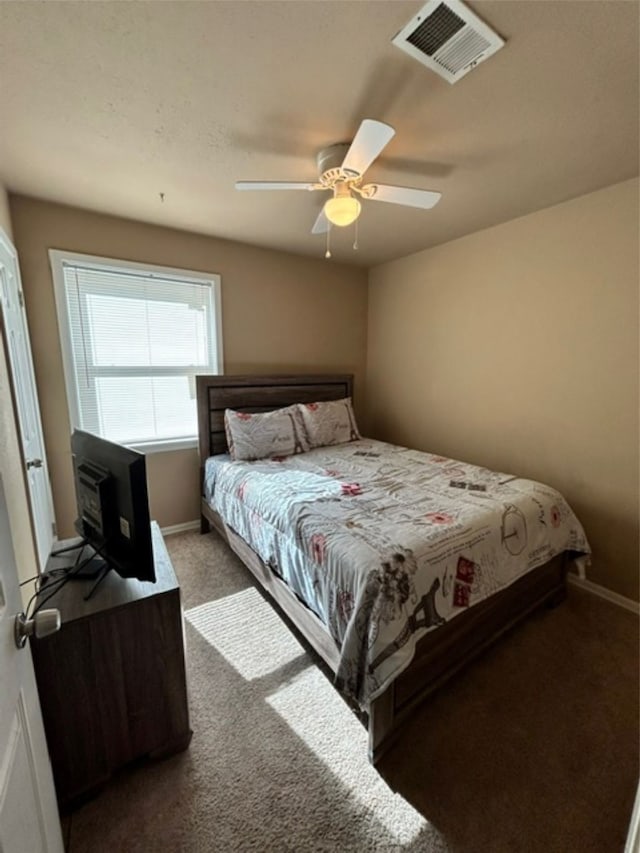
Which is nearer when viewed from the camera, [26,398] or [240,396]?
[26,398]

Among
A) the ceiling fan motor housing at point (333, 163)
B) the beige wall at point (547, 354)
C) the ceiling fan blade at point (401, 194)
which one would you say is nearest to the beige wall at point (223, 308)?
the beige wall at point (547, 354)

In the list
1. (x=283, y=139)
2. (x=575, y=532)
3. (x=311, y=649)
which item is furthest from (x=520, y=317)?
(x=311, y=649)

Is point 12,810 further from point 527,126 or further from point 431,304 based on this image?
point 431,304

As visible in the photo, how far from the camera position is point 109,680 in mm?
1219

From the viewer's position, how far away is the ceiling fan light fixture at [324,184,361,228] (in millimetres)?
1688

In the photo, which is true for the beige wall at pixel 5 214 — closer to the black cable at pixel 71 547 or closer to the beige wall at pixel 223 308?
the beige wall at pixel 223 308

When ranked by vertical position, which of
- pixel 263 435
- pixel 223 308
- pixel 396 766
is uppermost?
pixel 223 308

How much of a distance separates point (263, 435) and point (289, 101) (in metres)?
2.02

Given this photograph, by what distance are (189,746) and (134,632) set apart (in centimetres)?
57

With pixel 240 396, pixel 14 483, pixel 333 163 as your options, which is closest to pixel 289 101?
pixel 333 163

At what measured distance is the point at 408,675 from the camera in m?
1.44

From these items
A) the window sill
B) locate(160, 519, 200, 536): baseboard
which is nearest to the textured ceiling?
the window sill

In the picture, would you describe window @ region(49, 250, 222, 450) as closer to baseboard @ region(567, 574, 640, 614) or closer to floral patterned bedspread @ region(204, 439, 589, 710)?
floral patterned bedspread @ region(204, 439, 589, 710)

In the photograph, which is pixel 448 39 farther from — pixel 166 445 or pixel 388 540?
pixel 166 445
